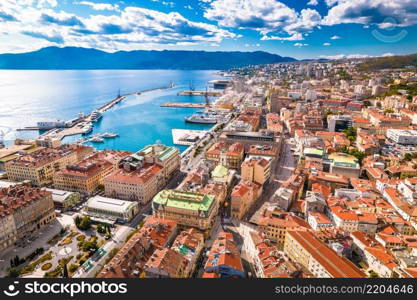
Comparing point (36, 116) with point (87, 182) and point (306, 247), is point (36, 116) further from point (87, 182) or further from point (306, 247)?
point (306, 247)

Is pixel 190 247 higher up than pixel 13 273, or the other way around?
pixel 190 247

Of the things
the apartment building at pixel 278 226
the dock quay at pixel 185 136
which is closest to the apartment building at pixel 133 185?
the apartment building at pixel 278 226

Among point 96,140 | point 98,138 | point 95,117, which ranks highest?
point 95,117

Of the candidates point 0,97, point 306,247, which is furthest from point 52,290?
point 0,97

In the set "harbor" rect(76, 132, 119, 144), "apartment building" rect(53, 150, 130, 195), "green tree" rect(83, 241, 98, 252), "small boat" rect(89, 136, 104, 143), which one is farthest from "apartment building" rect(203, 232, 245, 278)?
"harbor" rect(76, 132, 119, 144)

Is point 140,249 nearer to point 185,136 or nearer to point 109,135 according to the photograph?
point 185,136

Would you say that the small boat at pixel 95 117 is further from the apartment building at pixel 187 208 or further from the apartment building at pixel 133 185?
the apartment building at pixel 187 208

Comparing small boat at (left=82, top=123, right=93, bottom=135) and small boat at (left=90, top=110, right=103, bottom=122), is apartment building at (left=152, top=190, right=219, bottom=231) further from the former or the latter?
small boat at (left=90, top=110, right=103, bottom=122)

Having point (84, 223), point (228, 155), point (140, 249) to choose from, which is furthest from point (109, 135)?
point (140, 249)
